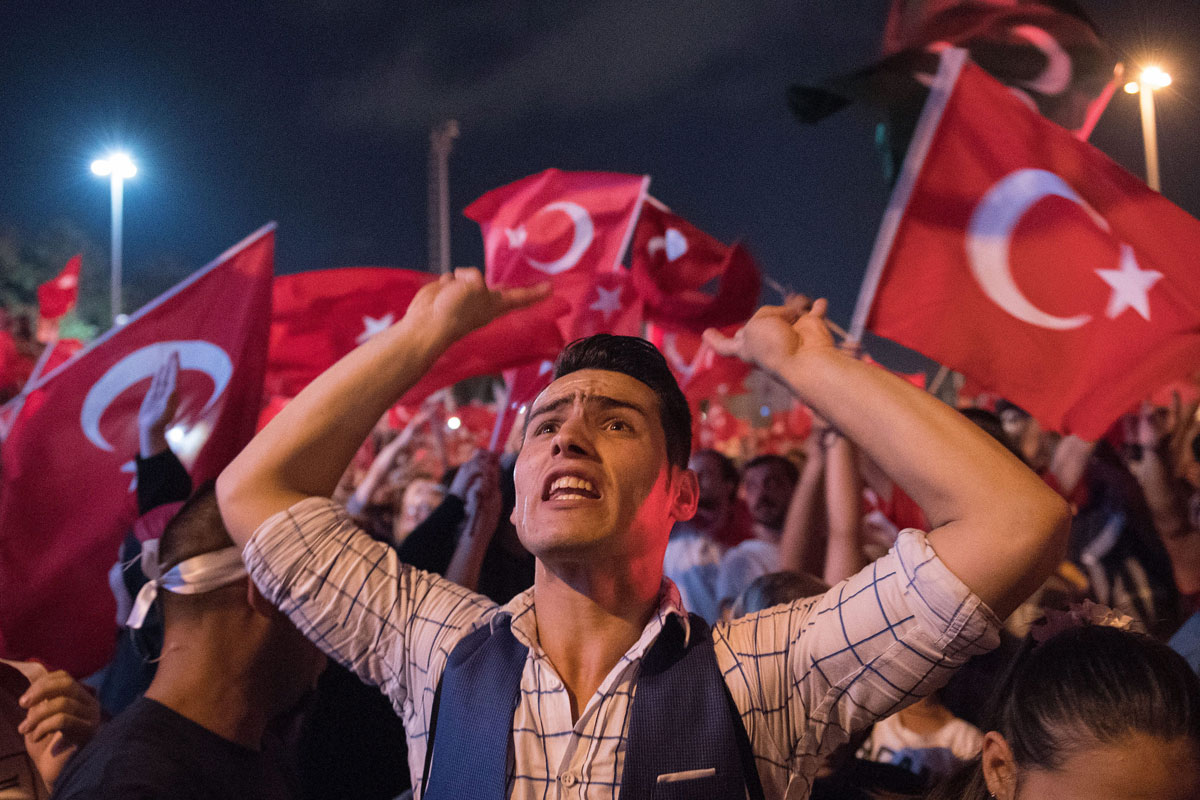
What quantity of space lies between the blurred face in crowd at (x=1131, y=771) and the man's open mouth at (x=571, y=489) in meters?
1.05

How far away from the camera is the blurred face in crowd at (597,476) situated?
1895 millimetres

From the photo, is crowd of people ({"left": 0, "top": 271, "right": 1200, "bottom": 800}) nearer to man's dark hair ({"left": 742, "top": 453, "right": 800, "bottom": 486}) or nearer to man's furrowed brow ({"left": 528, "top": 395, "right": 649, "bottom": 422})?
man's furrowed brow ({"left": 528, "top": 395, "right": 649, "bottom": 422})

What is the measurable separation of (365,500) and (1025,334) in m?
4.16

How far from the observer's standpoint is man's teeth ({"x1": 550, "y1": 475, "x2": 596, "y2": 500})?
1.93 meters

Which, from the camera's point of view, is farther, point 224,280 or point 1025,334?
point 224,280

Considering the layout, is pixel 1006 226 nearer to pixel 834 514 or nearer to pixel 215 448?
pixel 834 514

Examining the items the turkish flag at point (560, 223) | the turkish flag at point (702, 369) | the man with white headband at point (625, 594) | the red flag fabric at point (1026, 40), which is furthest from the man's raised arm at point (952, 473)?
the turkish flag at point (560, 223)

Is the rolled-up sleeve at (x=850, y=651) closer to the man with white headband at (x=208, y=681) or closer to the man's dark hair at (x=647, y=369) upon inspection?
the man's dark hair at (x=647, y=369)

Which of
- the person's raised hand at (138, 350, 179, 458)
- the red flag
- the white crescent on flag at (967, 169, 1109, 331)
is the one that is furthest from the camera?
the red flag

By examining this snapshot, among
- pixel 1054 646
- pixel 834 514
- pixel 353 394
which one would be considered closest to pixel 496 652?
pixel 353 394

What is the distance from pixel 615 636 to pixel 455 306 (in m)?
0.96

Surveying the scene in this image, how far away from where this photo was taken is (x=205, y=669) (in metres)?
2.40

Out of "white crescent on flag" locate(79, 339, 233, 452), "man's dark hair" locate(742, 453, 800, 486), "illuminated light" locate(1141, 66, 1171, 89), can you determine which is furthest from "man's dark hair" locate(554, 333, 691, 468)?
"illuminated light" locate(1141, 66, 1171, 89)

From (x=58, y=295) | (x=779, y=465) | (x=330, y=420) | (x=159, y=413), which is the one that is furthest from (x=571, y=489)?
(x=58, y=295)
